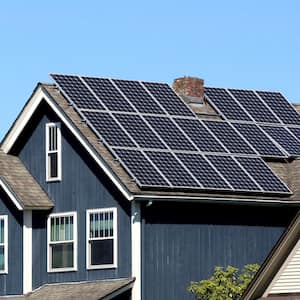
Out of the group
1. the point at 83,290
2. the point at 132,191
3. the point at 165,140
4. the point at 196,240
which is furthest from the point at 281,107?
the point at 83,290

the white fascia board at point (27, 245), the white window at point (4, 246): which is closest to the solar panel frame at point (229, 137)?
the white fascia board at point (27, 245)

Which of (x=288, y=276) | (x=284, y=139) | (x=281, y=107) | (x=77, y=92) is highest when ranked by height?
(x=281, y=107)

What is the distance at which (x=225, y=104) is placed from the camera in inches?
1788

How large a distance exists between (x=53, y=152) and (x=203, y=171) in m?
4.96

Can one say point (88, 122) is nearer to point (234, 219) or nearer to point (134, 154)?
point (134, 154)

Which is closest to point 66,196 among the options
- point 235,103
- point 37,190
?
point 37,190

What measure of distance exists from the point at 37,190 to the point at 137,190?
5119 millimetres

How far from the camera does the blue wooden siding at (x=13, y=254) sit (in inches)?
1673

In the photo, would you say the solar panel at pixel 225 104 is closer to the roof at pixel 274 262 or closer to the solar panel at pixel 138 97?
the solar panel at pixel 138 97

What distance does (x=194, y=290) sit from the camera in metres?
38.9

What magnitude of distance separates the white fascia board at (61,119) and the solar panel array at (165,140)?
18.3 inches

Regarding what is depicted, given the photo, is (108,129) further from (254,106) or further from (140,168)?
(254,106)

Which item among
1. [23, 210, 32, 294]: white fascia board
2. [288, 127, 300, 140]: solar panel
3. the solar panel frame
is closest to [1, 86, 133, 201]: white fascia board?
[23, 210, 32, 294]: white fascia board

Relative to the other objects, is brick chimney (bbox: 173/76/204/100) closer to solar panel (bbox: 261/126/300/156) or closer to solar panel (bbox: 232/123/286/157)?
solar panel (bbox: 232/123/286/157)
